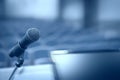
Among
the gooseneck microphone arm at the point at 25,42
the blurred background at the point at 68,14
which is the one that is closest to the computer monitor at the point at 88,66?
the gooseneck microphone arm at the point at 25,42

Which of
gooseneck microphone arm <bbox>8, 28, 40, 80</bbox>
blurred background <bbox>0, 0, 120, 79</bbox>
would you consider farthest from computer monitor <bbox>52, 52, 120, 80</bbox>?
blurred background <bbox>0, 0, 120, 79</bbox>

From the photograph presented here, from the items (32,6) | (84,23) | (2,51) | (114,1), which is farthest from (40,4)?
(2,51)

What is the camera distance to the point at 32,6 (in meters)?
4.65

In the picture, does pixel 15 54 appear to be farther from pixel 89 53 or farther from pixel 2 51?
pixel 2 51

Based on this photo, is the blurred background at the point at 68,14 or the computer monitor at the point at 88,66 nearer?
the computer monitor at the point at 88,66

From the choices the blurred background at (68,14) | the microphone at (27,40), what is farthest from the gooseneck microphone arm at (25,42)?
the blurred background at (68,14)

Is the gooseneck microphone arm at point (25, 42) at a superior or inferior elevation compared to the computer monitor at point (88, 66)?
superior

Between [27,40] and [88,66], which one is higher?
[27,40]

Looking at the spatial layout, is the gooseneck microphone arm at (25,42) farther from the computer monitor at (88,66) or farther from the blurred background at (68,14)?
the blurred background at (68,14)

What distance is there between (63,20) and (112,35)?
1178 mm

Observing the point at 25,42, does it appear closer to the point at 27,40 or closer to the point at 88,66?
the point at 27,40

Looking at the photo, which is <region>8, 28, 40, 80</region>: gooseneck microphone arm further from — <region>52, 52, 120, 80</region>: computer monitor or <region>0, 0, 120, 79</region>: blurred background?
<region>0, 0, 120, 79</region>: blurred background

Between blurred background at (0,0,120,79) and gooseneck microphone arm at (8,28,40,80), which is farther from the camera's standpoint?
blurred background at (0,0,120,79)

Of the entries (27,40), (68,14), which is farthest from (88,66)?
(68,14)
